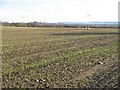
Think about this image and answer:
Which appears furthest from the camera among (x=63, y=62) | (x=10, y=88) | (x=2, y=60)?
(x=2, y=60)

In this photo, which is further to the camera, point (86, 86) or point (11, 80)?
point (11, 80)

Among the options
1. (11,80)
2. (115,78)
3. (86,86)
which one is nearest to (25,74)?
(11,80)

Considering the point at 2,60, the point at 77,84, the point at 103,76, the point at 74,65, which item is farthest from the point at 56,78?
the point at 2,60

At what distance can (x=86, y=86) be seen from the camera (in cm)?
Result: 1025

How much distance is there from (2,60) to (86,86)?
7.83 m

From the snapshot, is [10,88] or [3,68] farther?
[3,68]

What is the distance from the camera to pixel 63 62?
50.9ft

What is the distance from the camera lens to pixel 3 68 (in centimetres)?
1376

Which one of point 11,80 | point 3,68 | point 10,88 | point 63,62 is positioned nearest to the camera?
point 10,88

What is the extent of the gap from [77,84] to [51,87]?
1.13 m

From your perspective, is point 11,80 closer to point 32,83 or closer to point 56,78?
point 32,83

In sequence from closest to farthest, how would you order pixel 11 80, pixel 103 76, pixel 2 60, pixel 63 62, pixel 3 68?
pixel 11 80
pixel 103 76
pixel 3 68
pixel 63 62
pixel 2 60

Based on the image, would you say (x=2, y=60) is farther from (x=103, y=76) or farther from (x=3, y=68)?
(x=103, y=76)

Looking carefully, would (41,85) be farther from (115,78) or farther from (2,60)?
(2,60)
